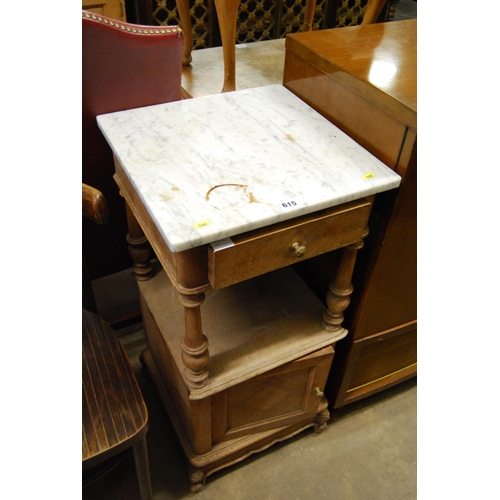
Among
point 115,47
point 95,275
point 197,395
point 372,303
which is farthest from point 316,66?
point 95,275

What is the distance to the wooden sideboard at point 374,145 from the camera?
85 centimetres

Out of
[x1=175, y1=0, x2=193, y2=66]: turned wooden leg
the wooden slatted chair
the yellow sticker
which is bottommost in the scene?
the wooden slatted chair

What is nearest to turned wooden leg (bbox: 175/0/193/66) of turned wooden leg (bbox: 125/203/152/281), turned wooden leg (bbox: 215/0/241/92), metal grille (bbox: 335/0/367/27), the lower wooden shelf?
turned wooden leg (bbox: 215/0/241/92)

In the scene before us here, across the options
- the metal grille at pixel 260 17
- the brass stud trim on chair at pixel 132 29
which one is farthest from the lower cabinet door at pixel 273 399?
the metal grille at pixel 260 17

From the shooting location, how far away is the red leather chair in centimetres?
91

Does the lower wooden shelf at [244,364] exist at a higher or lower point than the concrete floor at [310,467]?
higher

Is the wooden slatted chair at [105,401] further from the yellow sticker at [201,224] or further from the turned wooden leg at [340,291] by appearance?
the turned wooden leg at [340,291]

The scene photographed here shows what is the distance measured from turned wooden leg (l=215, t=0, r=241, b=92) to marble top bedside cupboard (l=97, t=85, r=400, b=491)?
107 millimetres

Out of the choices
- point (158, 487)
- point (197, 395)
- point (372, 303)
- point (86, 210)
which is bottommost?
point (158, 487)

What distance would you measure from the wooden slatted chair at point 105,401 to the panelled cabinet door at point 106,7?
144 centimetres

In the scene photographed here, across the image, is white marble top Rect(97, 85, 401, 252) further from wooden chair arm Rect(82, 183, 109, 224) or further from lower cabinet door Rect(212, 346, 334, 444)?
lower cabinet door Rect(212, 346, 334, 444)

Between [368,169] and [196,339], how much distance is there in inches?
17.6

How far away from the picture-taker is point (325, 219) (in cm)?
79

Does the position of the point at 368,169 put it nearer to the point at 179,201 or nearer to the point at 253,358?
the point at 179,201
